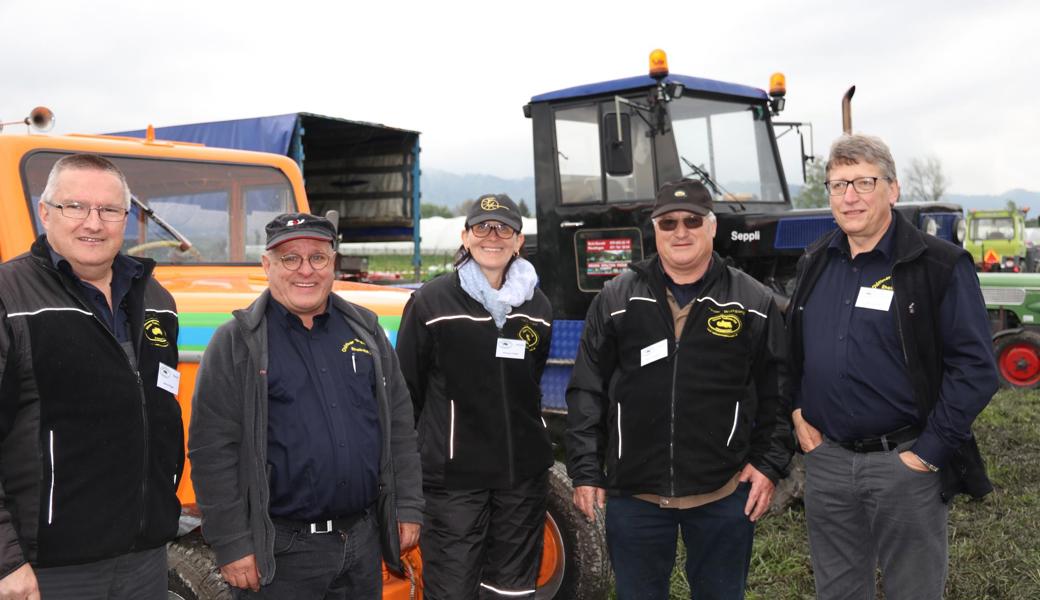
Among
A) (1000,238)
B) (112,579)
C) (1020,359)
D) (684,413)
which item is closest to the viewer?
(112,579)

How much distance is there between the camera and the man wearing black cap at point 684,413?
109 inches

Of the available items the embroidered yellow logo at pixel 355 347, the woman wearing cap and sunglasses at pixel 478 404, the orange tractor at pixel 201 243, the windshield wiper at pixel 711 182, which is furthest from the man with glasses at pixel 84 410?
the windshield wiper at pixel 711 182

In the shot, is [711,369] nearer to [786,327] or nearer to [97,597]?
[786,327]

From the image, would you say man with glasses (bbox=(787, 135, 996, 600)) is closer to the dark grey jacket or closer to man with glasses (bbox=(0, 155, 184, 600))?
the dark grey jacket

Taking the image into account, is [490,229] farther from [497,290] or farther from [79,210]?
[79,210]

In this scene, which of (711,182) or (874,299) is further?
(711,182)

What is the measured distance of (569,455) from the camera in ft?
9.69

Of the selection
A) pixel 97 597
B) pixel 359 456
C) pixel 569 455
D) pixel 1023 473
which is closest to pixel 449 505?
pixel 569 455

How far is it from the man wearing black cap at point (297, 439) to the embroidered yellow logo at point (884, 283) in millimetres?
1494

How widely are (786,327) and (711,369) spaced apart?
35 centimetres

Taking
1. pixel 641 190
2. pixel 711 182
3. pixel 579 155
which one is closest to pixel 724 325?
pixel 641 190

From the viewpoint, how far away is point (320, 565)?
2.42 m

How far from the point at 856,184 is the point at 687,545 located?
1.26m

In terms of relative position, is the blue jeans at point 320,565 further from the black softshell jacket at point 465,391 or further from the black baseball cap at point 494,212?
the black baseball cap at point 494,212
